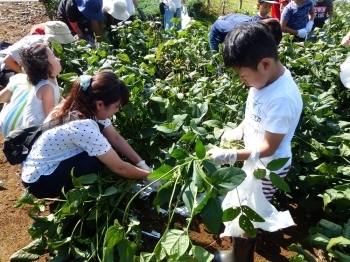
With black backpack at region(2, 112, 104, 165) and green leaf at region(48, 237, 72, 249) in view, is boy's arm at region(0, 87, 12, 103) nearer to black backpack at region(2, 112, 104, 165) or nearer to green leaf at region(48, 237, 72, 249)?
black backpack at region(2, 112, 104, 165)

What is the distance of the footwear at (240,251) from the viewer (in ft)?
6.22

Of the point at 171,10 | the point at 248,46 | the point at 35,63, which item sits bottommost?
the point at 171,10

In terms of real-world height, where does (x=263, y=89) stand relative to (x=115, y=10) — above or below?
above

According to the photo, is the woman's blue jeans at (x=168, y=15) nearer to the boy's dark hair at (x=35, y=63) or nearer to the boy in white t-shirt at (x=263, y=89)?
the boy's dark hair at (x=35, y=63)

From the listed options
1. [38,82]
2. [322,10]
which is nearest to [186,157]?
[38,82]

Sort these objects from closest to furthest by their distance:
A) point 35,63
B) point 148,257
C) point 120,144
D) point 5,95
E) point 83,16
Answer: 1. point 148,257
2. point 120,144
3. point 35,63
4. point 5,95
5. point 83,16

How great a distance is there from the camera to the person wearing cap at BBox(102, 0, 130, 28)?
4.02 m

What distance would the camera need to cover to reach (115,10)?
4043 mm

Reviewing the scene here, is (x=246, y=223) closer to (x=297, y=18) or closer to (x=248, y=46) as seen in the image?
(x=248, y=46)

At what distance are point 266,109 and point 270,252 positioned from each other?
0.82m

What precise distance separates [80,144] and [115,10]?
91.9 inches

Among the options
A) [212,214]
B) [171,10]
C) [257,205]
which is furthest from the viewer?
[171,10]

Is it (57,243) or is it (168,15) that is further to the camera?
(168,15)

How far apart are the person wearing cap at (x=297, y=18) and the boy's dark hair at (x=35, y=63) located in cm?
271
